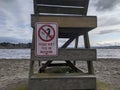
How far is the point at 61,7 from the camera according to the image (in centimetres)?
488

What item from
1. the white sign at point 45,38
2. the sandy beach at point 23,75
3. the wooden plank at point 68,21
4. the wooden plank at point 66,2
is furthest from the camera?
the sandy beach at point 23,75

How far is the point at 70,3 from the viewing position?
15.8ft

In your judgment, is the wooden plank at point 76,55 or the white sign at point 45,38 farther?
the wooden plank at point 76,55

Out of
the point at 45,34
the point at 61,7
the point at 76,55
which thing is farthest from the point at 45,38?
the point at 61,7

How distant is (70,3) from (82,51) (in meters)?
1.09

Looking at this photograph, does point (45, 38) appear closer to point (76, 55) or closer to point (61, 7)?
point (76, 55)

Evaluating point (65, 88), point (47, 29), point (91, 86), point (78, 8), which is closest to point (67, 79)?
point (65, 88)

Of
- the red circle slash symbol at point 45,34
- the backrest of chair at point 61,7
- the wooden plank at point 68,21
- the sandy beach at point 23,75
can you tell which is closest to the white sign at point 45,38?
the red circle slash symbol at point 45,34

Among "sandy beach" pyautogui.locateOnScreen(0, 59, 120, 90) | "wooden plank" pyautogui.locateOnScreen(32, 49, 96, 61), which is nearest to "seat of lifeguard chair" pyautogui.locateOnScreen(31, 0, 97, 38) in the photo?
"wooden plank" pyautogui.locateOnScreen(32, 49, 96, 61)

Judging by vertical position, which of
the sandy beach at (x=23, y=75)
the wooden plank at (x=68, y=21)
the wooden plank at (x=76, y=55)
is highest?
the wooden plank at (x=68, y=21)

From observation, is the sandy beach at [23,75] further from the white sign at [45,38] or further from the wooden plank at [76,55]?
the white sign at [45,38]

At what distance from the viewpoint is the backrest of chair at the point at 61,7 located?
4770 mm

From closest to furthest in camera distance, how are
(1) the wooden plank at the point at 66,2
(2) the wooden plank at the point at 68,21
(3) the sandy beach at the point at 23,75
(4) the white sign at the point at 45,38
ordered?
(4) the white sign at the point at 45,38, (2) the wooden plank at the point at 68,21, (1) the wooden plank at the point at 66,2, (3) the sandy beach at the point at 23,75

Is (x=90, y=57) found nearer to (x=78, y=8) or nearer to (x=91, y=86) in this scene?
(x=91, y=86)
